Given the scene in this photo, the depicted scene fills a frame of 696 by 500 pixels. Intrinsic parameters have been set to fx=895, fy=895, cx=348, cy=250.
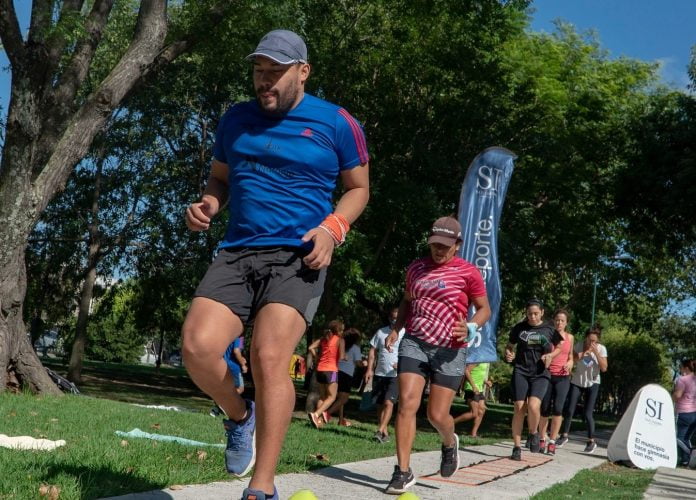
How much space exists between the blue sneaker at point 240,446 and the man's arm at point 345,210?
0.88 m

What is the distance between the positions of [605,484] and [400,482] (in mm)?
4358

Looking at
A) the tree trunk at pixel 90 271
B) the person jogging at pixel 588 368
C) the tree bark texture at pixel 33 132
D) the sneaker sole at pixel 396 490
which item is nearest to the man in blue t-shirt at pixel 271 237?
the sneaker sole at pixel 396 490

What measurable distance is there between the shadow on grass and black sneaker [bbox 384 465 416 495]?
182 centimetres

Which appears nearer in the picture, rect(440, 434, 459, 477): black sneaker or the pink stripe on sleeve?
the pink stripe on sleeve

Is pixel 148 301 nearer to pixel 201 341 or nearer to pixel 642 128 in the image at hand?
pixel 642 128

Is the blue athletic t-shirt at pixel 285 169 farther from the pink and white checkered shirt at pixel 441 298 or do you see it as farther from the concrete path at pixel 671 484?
the concrete path at pixel 671 484

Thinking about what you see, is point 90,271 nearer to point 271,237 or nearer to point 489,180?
point 489,180

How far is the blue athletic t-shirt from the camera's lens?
13.1ft

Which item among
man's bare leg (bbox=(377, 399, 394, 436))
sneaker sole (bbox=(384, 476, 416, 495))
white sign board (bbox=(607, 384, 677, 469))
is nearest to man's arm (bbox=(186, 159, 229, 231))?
sneaker sole (bbox=(384, 476, 416, 495))

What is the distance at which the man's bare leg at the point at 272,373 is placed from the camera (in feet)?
12.5

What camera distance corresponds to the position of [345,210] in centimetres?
414

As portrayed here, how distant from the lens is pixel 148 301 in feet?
87.7

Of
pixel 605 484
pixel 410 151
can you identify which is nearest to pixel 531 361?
pixel 605 484

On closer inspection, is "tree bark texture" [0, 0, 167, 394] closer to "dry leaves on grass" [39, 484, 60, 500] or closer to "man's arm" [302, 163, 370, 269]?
"dry leaves on grass" [39, 484, 60, 500]
